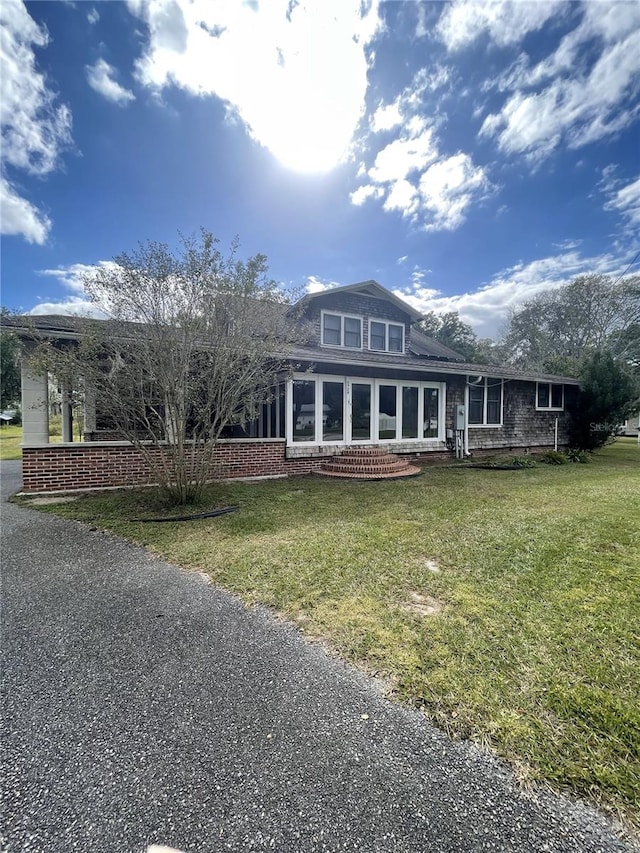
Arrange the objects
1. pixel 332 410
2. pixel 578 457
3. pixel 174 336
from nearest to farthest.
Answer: pixel 174 336, pixel 332 410, pixel 578 457

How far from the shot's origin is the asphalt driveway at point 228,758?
1311 millimetres

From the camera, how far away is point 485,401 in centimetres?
1277

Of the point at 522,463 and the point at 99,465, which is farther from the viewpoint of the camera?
the point at 522,463

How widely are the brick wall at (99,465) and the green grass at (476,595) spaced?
0.72 meters

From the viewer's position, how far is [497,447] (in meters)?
13.2

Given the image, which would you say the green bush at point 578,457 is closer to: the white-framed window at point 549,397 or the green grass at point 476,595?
the white-framed window at point 549,397

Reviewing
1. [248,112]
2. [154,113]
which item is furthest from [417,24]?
[154,113]

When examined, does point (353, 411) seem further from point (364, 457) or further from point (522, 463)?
point (522, 463)

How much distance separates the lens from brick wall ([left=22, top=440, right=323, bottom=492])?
688cm

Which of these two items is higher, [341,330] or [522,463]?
[341,330]

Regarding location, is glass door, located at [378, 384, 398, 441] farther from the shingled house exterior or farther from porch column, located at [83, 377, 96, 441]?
porch column, located at [83, 377, 96, 441]

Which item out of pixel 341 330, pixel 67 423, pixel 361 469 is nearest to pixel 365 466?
pixel 361 469

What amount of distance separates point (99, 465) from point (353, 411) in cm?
606

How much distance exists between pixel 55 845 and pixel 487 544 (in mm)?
4232
